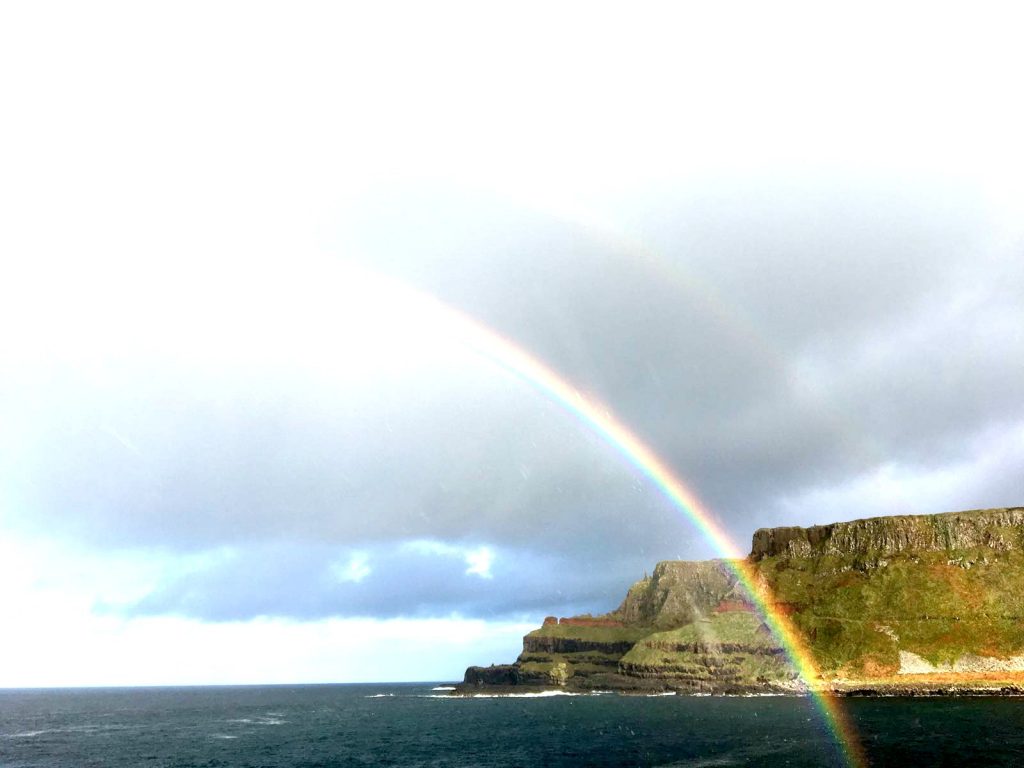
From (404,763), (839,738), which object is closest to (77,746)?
(404,763)

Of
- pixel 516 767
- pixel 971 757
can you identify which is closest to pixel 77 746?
pixel 516 767

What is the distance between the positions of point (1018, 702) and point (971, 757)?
102 meters

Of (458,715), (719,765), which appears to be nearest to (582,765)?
(719,765)

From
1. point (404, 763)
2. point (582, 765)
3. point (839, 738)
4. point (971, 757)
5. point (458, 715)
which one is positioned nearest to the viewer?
point (971, 757)

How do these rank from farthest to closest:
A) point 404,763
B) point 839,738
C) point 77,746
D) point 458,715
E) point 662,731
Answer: point 458,715 → point 77,746 → point 662,731 → point 839,738 → point 404,763

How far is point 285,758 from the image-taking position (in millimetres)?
117375

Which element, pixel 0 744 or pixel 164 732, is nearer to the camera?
pixel 0 744

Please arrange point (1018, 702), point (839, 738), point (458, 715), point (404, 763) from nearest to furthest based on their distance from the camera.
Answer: point (404, 763), point (839, 738), point (1018, 702), point (458, 715)

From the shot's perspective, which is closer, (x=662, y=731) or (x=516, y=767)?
(x=516, y=767)

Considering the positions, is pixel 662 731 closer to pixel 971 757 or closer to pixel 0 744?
pixel 971 757

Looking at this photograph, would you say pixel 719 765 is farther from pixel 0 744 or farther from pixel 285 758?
pixel 0 744

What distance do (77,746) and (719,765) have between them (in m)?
Result: 125

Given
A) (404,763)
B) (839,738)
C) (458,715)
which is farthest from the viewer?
(458,715)

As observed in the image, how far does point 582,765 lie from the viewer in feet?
321
